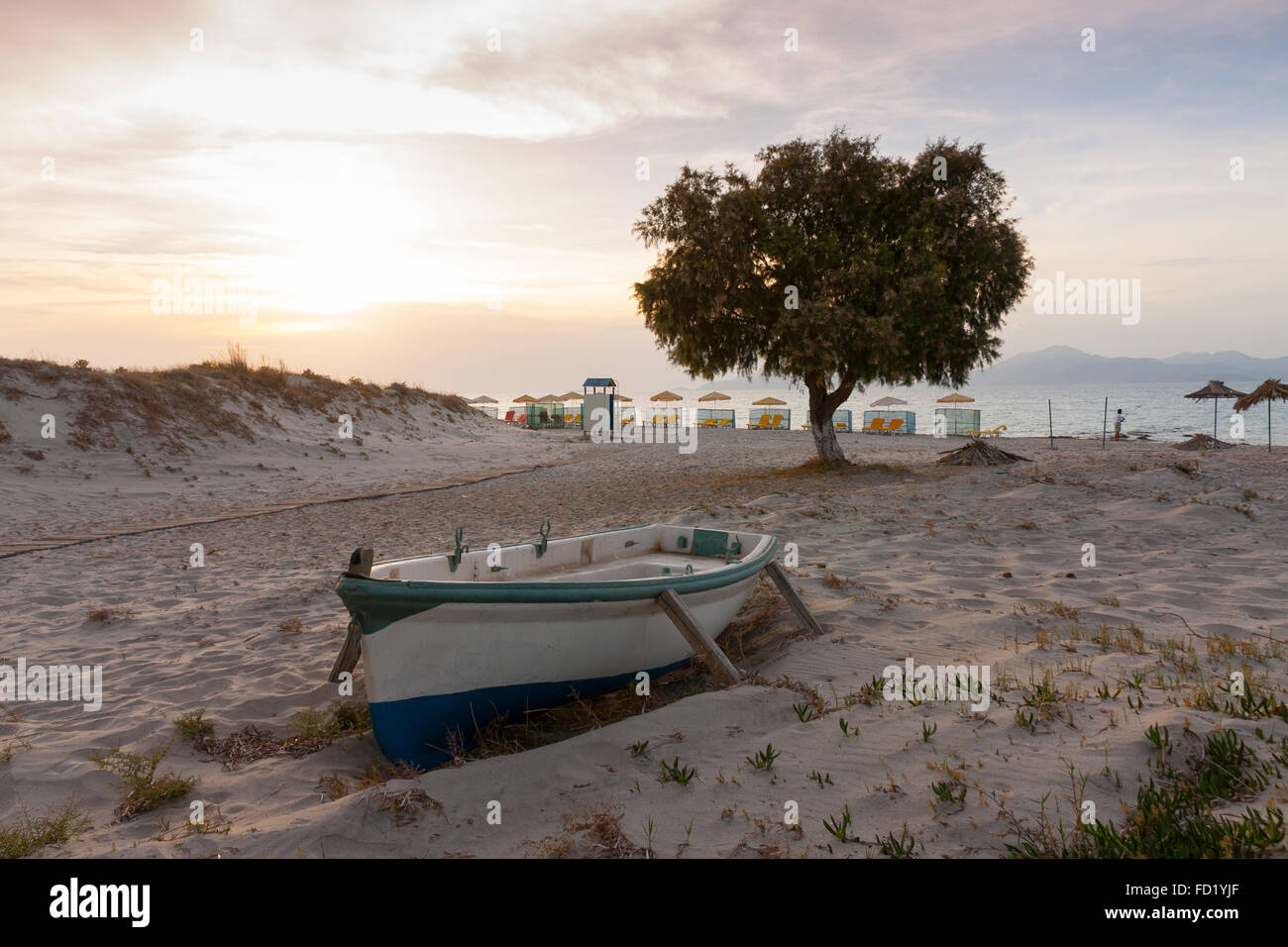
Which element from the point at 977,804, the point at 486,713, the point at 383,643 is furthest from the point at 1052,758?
the point at 383,643

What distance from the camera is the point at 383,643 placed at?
4.07 m

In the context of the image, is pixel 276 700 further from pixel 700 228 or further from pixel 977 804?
pixel 700 228

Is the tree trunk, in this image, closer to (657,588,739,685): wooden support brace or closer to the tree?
the tree

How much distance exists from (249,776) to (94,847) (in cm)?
82

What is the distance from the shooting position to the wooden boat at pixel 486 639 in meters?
4.06

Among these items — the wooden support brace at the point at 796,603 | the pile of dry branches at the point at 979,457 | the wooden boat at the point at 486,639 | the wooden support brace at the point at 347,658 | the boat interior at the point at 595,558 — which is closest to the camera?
the wooden boat at the point at 486,639

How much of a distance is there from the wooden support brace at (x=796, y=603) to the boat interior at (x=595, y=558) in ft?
0.94

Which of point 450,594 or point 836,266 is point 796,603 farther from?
point 836,266

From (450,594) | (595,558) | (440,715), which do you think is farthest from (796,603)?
(450,594)

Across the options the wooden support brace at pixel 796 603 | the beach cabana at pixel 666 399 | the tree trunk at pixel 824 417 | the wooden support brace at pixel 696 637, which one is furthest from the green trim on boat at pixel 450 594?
the beach cabana at pixel 666 399

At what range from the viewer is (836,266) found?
690 inches

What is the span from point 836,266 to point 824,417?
4.13 m

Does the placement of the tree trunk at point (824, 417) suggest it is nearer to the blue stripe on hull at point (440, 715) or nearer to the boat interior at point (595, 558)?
the boat interior at point (595, 558)

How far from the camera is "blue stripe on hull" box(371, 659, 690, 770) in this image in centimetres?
420
